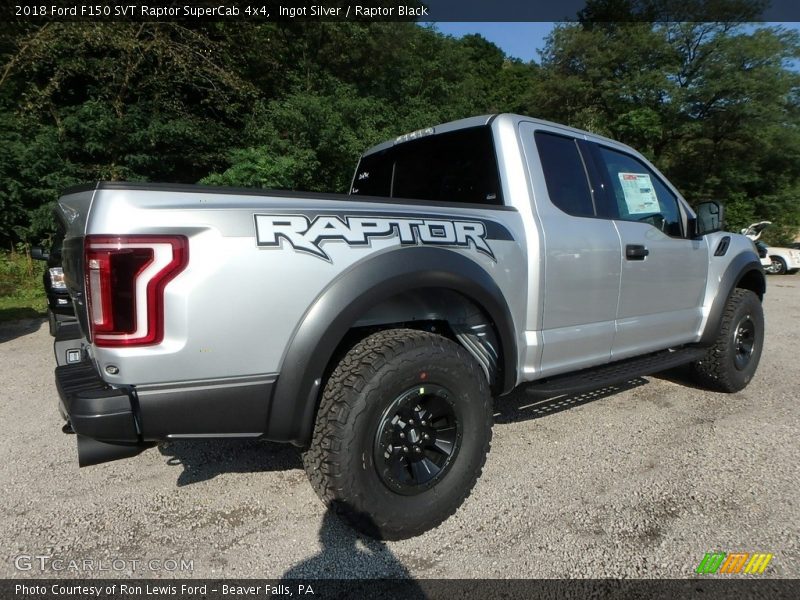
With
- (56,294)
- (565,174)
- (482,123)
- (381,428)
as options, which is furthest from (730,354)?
(56,294)

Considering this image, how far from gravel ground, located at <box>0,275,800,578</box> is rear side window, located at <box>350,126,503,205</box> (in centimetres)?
154

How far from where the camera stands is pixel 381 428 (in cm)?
217

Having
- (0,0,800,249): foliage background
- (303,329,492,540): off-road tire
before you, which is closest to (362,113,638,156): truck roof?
(303,329,492,540): off-road tire

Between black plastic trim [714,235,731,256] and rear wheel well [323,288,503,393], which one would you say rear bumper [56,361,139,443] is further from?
black plastic trim [714,235,731,256]

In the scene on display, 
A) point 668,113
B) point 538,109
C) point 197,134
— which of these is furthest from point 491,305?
point 538,109

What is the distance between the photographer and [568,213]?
2.97 metres

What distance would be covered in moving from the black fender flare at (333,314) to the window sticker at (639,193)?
172 centimetres

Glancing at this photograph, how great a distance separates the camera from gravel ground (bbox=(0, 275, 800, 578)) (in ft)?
7.16

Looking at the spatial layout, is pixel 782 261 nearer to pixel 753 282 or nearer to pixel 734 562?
pixel 753 282

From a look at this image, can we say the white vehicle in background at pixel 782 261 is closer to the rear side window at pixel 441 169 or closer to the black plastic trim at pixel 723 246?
the black plastic trim at pixel 723 246

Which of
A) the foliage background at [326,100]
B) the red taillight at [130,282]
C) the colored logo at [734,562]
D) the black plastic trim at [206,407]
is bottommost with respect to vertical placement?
the colored logo at [734,562]

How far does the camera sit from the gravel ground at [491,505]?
218cm

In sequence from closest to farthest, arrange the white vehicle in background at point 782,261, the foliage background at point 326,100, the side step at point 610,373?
the side step at point 610,373, the foliage background at point 326,100, the white vehicle in background at point 782,261

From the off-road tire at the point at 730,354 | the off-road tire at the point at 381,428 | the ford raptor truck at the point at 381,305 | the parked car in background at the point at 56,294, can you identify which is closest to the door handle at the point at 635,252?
the ford raptor truck at the point at 381,305
